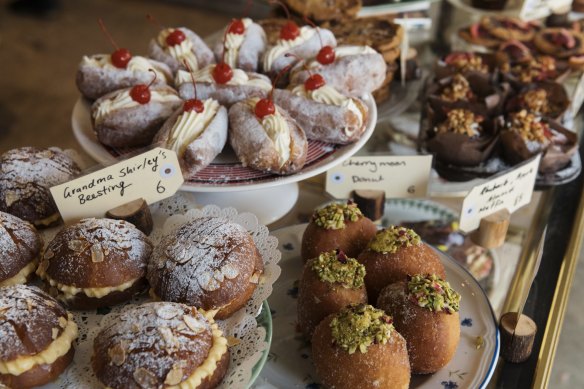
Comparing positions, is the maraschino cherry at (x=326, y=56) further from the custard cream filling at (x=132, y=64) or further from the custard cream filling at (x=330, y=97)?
the custard cream filling at (x=132, y=64)

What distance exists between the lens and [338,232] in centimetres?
120

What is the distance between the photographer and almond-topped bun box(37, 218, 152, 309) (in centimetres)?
102

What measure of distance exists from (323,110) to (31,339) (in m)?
0.80

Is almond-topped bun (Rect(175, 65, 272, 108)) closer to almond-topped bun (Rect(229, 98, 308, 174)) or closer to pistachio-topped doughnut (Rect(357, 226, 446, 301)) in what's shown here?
almond-topped bun (Rect(229, 98, 308, 174))

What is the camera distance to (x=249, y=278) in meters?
1.04

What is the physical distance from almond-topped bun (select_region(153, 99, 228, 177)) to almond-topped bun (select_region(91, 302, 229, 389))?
438mm

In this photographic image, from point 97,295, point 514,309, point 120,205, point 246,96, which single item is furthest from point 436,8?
point 97,295

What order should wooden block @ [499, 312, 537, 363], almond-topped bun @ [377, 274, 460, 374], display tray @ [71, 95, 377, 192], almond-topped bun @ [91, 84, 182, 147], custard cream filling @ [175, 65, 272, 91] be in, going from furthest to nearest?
custard cream filling @ [175, 65, 272, 91] < almond-topped bun @ [91, 84, 182, 147] < display tray @ [71, 95, 377, 192] < wooden block @ [499, 312, 537, 363] < almond-topped bun @ [377, 274, 460, 374]

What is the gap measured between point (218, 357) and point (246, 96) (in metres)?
0.74

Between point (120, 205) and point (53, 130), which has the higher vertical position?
point (120, 205)

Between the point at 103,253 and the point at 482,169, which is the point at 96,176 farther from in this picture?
the point at 482,169

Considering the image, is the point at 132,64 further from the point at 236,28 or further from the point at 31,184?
the point at 31,184

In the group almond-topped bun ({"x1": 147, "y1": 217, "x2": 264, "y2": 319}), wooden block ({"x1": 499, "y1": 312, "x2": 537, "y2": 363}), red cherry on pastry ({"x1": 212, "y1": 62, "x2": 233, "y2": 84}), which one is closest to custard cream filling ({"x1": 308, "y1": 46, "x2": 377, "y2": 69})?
red cherry on pastry ({"x1": 212, "y1": 62, "x2": 233, "y2": 84})

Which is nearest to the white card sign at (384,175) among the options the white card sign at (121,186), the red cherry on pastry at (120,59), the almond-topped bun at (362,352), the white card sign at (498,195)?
the white card sign at (498,195)
